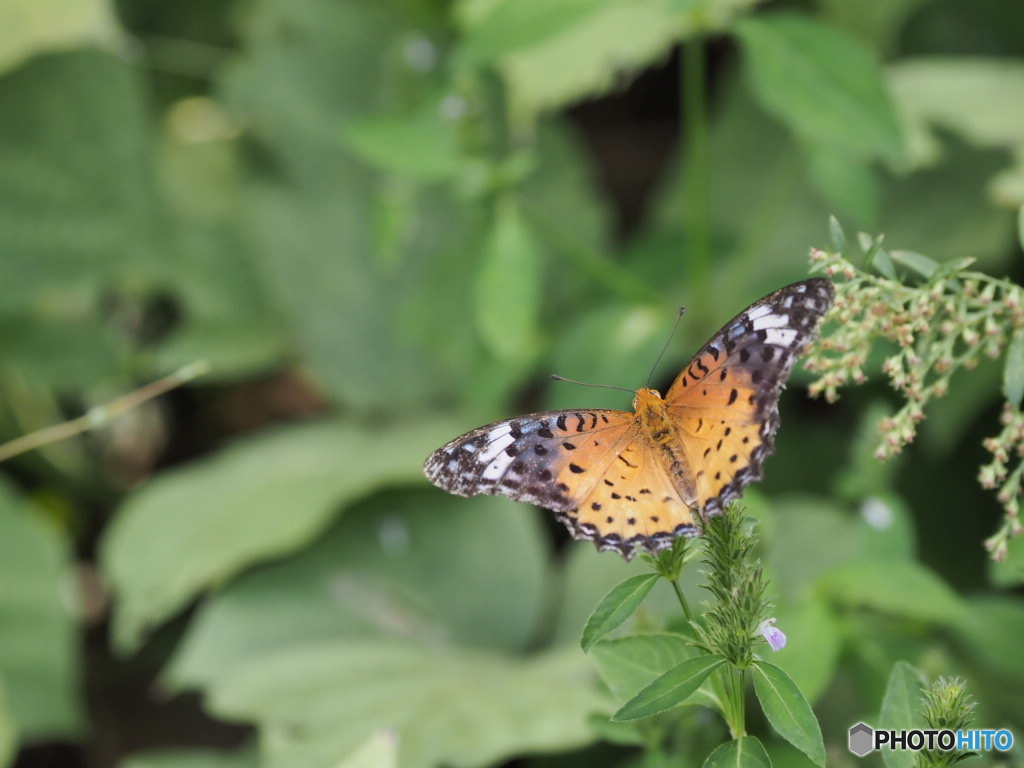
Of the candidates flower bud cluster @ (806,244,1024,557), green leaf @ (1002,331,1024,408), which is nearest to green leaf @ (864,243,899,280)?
flower bud cluster @ (806,244,1024,557)

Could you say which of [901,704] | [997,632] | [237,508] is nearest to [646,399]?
[901,704]

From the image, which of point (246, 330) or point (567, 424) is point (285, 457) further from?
point (567, 424)

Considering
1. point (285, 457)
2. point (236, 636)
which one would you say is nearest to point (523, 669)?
point (236, 636)

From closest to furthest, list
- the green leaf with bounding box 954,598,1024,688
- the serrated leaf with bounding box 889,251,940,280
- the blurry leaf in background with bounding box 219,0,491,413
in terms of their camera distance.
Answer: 1. the serrated leaf with bounding box 889,251,940,280
2. the green leaf with bounding box 954,598,1024,688
3. the blurry leaf in background with bounding box 219,0,491,413

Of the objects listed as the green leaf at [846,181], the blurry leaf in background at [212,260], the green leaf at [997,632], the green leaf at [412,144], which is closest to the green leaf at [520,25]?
the green leaf at [412,144]

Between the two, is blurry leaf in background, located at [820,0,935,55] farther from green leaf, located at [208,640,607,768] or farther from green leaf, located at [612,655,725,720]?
green leaf, located at [612,655,725,720]

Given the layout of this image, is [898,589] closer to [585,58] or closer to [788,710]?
[788,710]

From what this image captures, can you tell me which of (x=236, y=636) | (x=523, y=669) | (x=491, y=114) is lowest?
(x=523, y=669)
